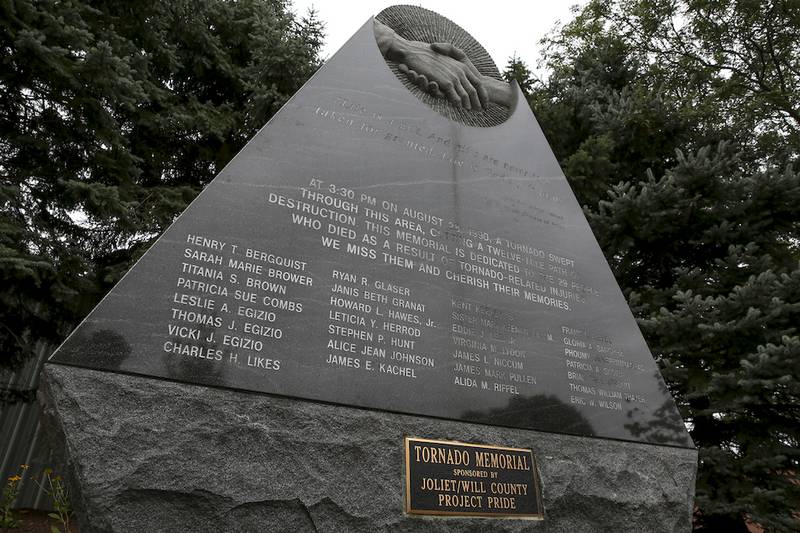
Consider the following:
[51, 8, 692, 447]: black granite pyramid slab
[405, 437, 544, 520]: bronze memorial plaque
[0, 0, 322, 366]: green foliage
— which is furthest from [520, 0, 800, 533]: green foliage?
[0, 0, 322, 366]: green foliage

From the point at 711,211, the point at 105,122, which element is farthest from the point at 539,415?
the point at 105,122

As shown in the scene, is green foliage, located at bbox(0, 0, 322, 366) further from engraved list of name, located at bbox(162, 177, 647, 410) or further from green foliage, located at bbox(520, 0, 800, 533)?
green foliage, located at bbox(520, 0, 800, 533)

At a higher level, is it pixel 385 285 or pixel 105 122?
pixel 105 122

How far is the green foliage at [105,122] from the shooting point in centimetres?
579

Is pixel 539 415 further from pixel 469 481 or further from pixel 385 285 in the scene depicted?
pixel 385 285

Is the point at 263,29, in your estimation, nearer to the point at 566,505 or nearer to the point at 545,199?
the point at 545,199

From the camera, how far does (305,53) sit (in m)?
8.30

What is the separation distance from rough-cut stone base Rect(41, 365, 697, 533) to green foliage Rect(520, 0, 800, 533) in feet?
11.4

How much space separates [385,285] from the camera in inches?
135

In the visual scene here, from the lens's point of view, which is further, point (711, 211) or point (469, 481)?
point (711, 211)

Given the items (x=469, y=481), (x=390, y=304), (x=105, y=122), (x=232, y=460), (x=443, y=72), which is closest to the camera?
(x=232, y=460)

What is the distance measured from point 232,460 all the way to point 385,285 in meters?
1.35

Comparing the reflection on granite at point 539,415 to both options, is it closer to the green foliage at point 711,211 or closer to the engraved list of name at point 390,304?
the engraved list of name at point 390,304

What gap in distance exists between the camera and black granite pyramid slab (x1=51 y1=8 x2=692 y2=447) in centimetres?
275
